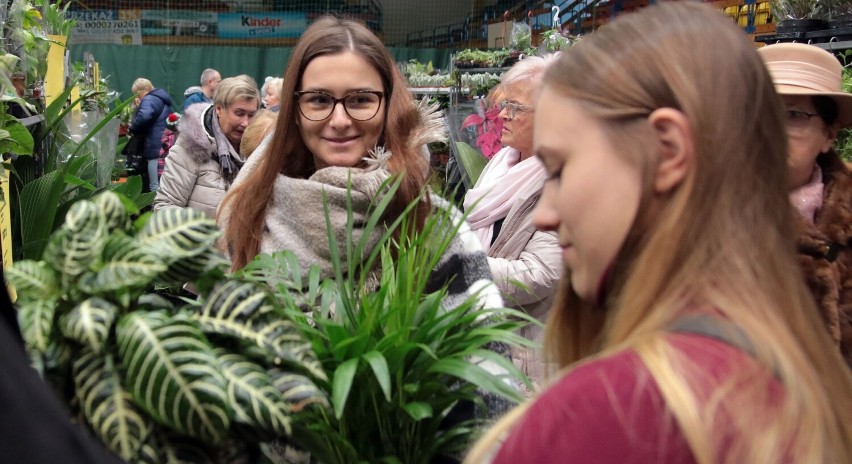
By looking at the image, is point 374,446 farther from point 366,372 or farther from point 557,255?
point 557,255

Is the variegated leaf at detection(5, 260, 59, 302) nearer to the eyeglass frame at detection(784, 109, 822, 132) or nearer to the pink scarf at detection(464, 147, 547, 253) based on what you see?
the pink scarf at detection(464, 147, 547, 253)

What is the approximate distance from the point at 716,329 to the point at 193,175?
12.6 feet

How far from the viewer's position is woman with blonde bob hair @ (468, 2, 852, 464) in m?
0.70

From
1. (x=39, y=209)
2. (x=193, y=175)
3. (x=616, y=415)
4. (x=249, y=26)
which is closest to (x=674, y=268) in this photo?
(x=616, y=415)

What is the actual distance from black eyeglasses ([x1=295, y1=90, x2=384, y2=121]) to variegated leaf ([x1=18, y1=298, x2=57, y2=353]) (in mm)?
1094

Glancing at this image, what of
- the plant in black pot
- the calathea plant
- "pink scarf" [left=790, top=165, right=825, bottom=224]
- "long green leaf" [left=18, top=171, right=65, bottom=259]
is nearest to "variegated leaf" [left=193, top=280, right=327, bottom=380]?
the calathea plant

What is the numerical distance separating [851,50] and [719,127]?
10.9 ft

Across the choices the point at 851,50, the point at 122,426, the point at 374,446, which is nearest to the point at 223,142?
the point at 851,50

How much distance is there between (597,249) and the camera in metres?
0.85

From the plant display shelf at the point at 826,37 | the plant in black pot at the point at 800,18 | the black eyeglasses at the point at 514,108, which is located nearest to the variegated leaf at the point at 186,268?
the black eyeglasses at the point at 514,108

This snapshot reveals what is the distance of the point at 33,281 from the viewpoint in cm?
85

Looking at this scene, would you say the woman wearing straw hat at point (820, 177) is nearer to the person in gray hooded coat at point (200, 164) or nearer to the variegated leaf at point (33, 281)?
the variegated leaf at point (33, 281)

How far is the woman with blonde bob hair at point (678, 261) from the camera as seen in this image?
0.70m

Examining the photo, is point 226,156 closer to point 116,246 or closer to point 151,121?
point 116,246
